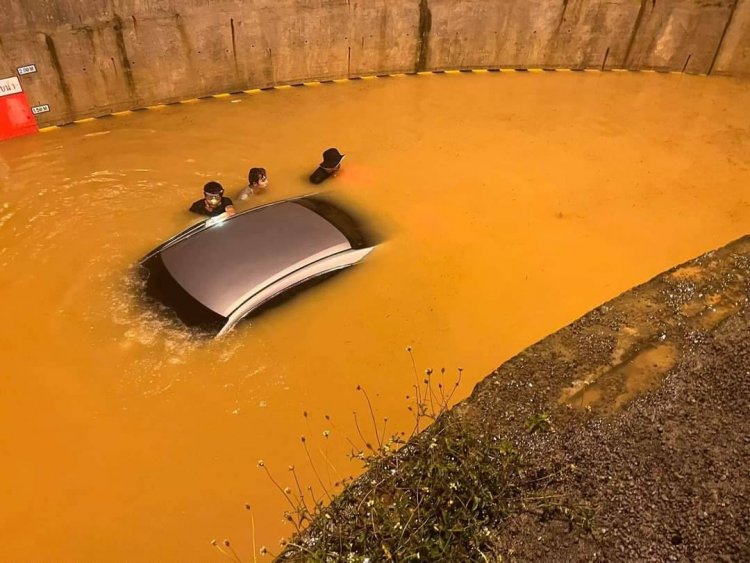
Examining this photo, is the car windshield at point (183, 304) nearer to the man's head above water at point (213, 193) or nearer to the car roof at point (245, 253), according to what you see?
the car roof at point (245, 253)

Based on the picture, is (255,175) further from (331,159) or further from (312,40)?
(312,40)

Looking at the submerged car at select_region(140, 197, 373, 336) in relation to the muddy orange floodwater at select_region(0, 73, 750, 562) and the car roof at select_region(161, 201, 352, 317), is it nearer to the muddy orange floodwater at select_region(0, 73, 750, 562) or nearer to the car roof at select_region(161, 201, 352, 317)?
the car roof at select_region(161, 201, 352, 317)

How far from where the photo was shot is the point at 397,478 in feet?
8.88

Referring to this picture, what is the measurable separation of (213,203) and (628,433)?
14.3 ft

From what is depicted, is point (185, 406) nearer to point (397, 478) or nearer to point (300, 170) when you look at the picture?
point (397, 478)

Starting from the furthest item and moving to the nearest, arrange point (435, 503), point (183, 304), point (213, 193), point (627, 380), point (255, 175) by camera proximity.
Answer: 1. point (255, 175)
2. point (213, 193)
3. point (183, 304)
4. point (627, 380)
5. point (435, 503)

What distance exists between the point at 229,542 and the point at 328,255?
2.59 meters

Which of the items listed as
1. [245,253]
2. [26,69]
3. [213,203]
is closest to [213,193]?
[213,203]

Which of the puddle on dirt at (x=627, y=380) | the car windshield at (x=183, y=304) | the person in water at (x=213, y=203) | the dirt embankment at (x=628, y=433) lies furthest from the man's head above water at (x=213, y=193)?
the puddle on dirt at (x=627, y=380)

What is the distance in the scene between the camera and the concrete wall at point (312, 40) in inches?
281

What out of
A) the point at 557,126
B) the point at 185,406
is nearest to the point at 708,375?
the point at 185,406

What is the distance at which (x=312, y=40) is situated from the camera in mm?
8578

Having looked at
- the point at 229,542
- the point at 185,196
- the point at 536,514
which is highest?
the point at 536,514

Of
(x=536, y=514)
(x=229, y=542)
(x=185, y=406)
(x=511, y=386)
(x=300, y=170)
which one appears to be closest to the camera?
(x=536, y=514)
